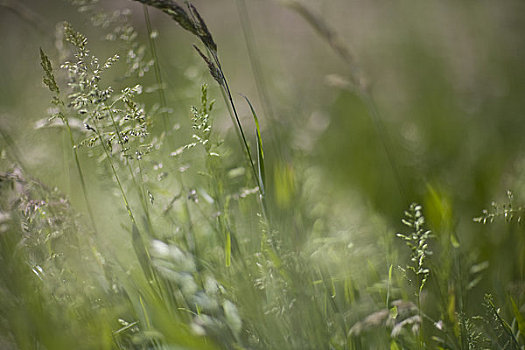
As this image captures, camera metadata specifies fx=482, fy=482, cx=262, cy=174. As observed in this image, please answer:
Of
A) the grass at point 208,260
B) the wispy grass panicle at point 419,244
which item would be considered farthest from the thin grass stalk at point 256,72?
the wispy grass panicle at point 419,244

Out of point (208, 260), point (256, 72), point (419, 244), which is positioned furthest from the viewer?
point (256, 72)

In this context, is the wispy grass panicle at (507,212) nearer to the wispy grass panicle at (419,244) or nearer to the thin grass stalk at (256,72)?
the wispy grass panicle at (419,244)

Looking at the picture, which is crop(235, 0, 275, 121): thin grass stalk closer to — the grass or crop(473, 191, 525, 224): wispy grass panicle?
the grass

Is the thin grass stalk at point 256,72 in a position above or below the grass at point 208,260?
above

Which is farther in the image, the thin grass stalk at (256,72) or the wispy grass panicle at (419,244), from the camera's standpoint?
the thin grass stalk at (256,72)

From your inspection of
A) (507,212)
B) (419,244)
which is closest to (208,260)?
(419,244)

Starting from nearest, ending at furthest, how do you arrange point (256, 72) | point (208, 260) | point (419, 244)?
point (419, 244) → point (208, 260) → point (256, 72)

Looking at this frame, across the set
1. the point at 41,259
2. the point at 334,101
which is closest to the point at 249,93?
the point at 334,101

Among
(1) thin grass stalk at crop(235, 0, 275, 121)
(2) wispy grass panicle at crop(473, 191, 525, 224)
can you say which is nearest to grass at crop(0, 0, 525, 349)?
(2) wispy grass panicle at crop(473, 191, 525, 224)

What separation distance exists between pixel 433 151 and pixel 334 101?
701mm

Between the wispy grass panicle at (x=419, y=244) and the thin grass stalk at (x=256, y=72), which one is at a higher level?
the thin grass stalk at (x=256, y=72)

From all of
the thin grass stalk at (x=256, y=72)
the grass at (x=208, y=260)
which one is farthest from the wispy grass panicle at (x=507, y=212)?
the thin grass stalk at (x=256, y=72)

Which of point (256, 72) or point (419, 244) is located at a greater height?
point (256, 72)

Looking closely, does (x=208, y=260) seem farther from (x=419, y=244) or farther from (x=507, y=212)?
(x=507, y=212)
